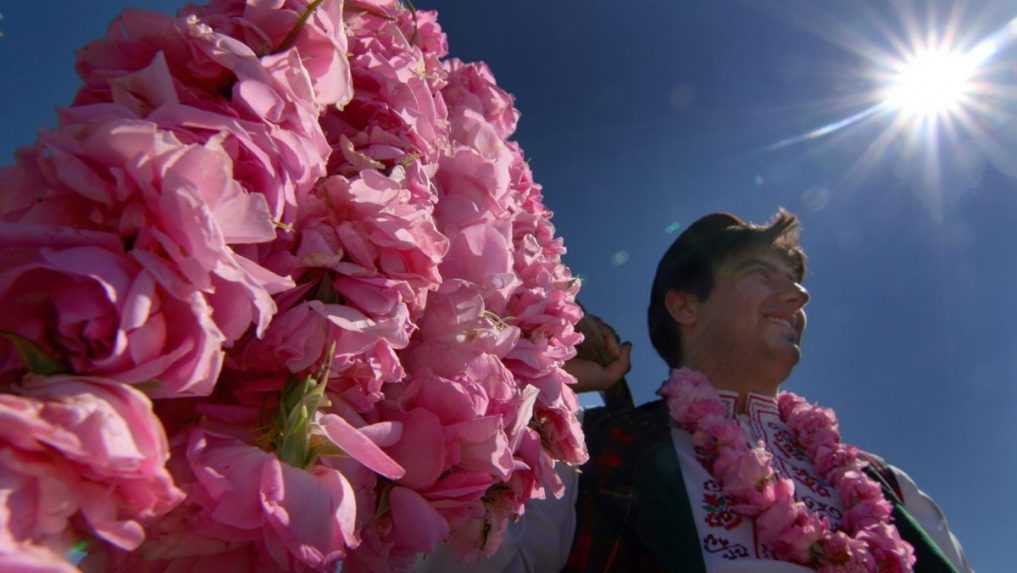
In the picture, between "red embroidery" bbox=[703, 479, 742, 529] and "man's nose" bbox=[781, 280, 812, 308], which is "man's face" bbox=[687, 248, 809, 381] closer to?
"man's nose" bbox=[781, 280, 812, 308]

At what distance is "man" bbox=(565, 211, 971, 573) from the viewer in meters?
1.17

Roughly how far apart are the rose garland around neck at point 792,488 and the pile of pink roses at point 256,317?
2.88 feet

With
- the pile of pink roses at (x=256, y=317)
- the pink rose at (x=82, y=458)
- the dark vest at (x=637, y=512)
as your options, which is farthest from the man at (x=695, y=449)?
the pink rose at (x=82, y=458)

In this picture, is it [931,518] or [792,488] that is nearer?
[792,488]

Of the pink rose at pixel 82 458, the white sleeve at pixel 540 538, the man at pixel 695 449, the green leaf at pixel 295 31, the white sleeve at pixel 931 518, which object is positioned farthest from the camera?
the white sleeve at pixel 931 518

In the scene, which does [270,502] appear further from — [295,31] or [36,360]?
[295,31]

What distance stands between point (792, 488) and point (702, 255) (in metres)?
0.70

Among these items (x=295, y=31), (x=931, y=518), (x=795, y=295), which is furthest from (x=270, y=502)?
(x=931, y=518)

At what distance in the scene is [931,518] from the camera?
157 cm

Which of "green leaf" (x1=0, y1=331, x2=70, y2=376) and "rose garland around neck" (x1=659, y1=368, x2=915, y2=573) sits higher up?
"rose garland around neck" (x1=659, y1=368, x2=915, y2=573)

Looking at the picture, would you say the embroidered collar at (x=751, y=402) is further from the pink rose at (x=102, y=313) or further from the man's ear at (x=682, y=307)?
the pink rose at (x=102, y=313)

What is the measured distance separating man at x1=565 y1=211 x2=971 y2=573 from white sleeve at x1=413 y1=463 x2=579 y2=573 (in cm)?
3

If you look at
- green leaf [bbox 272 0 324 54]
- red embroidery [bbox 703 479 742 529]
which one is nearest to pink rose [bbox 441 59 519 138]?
green leaf [bbox 272 0 324 54]

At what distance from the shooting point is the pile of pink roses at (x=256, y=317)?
26 cm
